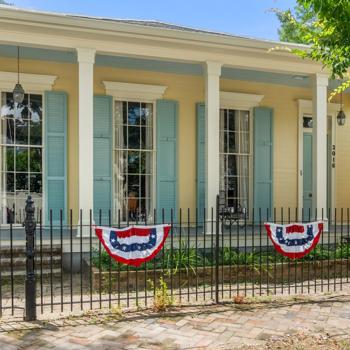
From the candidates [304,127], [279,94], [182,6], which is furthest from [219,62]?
[182,6]

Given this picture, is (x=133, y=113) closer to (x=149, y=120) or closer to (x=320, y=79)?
(x=149, y=120)

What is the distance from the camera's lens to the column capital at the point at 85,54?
23.6 ft

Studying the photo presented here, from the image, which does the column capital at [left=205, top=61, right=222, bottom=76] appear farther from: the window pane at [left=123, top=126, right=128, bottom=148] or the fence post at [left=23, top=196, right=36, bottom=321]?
the fence post at [left=23, top=196, right=36, bottom=321]

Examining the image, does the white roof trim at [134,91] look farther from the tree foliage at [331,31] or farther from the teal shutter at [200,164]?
the tree foliage at [331,31]

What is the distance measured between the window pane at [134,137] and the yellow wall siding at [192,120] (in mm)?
917

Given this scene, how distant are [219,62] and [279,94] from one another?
281cm

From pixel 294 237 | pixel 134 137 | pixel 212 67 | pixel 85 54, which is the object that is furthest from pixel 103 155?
pixel 294 237

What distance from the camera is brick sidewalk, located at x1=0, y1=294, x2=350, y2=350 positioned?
413 centimetres

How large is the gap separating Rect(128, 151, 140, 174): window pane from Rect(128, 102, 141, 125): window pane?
0.65m

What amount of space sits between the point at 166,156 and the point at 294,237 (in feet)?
13.0

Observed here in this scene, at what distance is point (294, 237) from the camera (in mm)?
6035

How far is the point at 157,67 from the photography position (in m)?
8.91

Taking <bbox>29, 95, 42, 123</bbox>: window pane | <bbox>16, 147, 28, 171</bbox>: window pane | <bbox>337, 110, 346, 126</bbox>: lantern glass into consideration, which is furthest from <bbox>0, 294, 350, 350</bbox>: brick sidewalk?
<bbox>337, 110, 346, 126</bbox>: lantern glass

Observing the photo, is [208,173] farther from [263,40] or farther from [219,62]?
[263,40]
